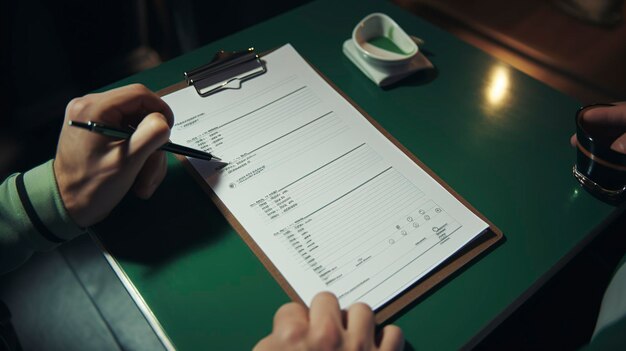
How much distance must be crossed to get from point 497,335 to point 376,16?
0.63 metres

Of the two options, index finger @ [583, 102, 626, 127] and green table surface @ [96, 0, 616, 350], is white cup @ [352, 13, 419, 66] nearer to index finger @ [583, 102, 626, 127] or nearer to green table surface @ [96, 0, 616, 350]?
green table surface @ [96, 0, 616, 350]

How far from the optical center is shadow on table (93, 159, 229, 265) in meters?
0.61

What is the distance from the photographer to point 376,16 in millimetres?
841

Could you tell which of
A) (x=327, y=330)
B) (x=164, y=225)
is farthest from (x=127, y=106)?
(x=327, y=330)

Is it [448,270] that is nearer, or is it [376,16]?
[448,270]

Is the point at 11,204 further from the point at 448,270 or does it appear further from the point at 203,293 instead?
the point at 448,270

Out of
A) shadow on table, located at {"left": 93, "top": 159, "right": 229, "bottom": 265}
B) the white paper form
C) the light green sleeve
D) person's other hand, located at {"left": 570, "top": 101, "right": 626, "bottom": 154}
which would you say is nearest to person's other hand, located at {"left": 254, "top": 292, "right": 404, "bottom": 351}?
the white paper form

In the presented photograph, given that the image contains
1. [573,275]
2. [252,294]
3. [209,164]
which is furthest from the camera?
[573,275]

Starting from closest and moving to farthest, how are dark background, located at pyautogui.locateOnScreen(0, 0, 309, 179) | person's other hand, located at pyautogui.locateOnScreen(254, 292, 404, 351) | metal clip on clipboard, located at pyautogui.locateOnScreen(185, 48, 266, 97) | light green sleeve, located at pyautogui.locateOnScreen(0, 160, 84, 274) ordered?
person's other hand, located at pyautogui.locateOnScreen(254, 292, 404, 351)
light green sleeve, located at pyautogui.locateOnScreen(0, 160, 84, 274)
metal clip on clipboard, located at pyautogui.locateOnScreen(185, 48, 266, 97)
dark background, located at pyautogui.locateOnScreen(0, 0, 309, 179)

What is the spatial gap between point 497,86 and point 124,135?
63 cm

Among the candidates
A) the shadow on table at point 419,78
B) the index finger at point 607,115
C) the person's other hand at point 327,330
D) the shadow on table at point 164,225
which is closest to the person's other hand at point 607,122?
the index finger at point 607,115

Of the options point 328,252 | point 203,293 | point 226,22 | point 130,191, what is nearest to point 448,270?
point 328,252

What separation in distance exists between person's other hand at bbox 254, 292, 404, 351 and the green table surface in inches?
1.9

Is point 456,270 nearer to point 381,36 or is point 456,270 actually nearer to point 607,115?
point 607,115
